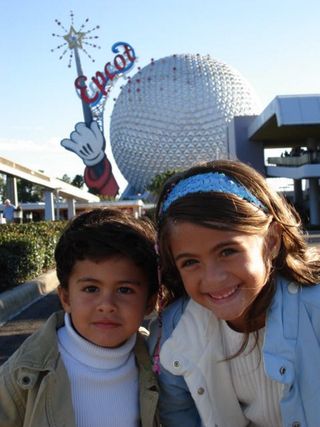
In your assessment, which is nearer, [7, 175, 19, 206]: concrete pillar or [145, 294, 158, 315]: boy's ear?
[145, 294, 158, 315]: boy's ear

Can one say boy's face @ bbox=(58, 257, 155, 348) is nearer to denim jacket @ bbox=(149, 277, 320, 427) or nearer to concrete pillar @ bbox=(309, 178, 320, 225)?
denim jacket @ bbox=(149, 277, 320, 427)

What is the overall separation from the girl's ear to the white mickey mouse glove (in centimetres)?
4409

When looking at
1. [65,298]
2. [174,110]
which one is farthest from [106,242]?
[174,110]

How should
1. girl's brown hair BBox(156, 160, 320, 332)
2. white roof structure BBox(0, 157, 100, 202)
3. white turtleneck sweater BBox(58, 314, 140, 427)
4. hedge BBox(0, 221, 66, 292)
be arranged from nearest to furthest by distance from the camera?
girl's brown hair BBox(156, 160, 320, 332), white turtleneck sweater BBox(58, 314, 140, 427), hedge BBox(0, 221, 66, 292), white roof structure BBox(0, 157, 100, 202)

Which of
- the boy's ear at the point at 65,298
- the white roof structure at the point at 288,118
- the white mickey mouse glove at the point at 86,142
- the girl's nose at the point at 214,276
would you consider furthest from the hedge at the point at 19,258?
the white mickey mouse glove at the point at 86,142

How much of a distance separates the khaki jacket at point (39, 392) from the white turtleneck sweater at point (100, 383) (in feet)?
0.23

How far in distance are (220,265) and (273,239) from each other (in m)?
0.32

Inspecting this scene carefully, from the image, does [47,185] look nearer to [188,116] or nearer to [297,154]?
[297,154]

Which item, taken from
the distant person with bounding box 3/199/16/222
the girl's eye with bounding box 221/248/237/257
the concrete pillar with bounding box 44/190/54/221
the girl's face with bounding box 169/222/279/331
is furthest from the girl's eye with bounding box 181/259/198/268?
the concrete pillar with bounding box 44/190/54/221

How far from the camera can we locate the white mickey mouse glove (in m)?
45.6

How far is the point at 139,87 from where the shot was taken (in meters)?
51.6

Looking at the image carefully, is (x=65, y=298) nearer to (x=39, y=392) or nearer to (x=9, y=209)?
(x=39, y=392)

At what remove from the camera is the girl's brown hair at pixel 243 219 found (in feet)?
6.24

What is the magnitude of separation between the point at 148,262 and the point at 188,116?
1854 inches
